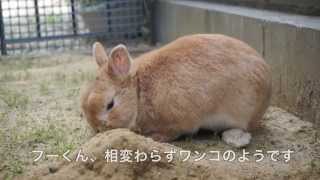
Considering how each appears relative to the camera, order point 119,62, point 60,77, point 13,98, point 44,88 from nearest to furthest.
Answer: point 119,62 < point 13,98 < point 44,88 < point 60,77

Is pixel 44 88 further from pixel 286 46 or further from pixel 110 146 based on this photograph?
pixel 110 146

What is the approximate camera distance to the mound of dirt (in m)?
3.19

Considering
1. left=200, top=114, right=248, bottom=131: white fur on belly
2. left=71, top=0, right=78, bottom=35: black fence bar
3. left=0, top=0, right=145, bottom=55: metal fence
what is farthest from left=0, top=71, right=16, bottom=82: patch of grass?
left=200, top=114, right=248, bottom=131: white fur on belly

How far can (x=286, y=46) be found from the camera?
4.58 meters

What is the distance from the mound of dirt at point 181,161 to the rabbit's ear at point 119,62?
46cm

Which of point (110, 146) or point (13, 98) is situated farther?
point (13, 98)

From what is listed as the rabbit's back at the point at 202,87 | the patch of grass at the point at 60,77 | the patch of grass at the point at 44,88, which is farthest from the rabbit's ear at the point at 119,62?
the patch of grass at the point at 60,77

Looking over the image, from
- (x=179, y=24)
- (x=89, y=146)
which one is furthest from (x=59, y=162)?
(x=179, y=24)

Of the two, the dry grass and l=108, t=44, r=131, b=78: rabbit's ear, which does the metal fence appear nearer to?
the dry grass

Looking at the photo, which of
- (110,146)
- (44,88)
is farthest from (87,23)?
(110,146)

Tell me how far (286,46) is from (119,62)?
147 centimetres

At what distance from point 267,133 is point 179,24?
3372 millimetres

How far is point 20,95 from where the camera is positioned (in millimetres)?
5375

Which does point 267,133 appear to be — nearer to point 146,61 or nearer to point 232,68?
point 232,68
